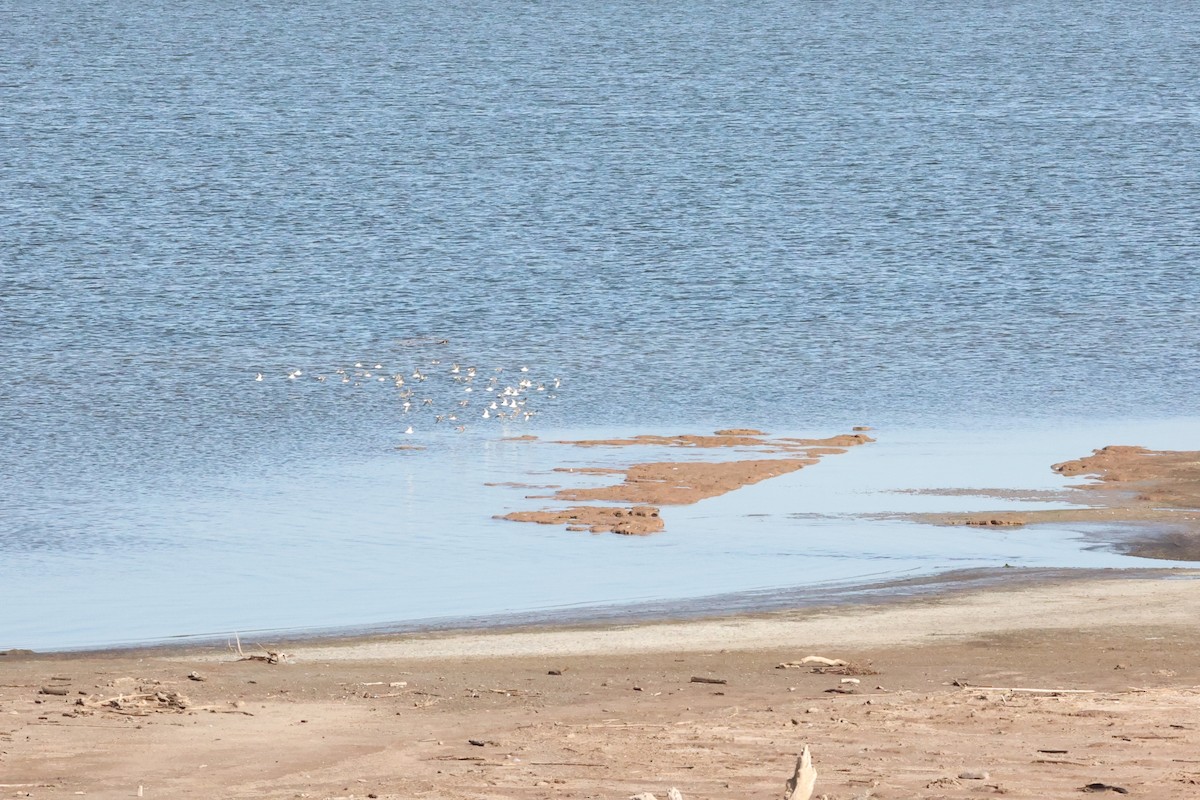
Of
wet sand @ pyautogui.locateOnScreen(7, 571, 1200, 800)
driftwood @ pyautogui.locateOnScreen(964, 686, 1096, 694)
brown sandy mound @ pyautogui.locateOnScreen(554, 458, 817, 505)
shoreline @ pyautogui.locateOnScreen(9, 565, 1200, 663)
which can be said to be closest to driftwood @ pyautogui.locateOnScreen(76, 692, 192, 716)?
wet sand @ pyautogui.locateOnScreen(7, 571, 1200, 800)

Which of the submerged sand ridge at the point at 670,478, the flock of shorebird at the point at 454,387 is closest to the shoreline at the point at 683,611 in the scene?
the submerged sand ridge at the point at 670,478

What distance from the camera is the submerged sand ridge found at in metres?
25.5

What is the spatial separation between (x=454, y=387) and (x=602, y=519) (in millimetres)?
12298

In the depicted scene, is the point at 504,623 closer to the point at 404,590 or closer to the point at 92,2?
the point at 404,590

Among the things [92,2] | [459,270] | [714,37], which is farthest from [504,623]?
[92,2]

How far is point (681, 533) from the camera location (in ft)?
81.4

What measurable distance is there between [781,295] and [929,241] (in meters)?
9.64

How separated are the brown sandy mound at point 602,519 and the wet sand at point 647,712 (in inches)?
240

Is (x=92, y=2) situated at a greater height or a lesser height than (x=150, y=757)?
greater

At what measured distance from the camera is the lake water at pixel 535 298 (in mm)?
23859

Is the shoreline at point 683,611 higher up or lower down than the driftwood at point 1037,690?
higher up

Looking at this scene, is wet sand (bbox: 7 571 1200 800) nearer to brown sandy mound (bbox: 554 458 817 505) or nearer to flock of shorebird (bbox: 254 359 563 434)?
brown sandy mound (bbox: 554 458 817 505)

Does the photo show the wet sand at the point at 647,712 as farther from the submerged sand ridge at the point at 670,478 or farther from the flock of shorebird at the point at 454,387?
the flock of shorebird at the point at 454,387

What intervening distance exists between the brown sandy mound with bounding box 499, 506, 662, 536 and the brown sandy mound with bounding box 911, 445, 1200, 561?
3355mm
